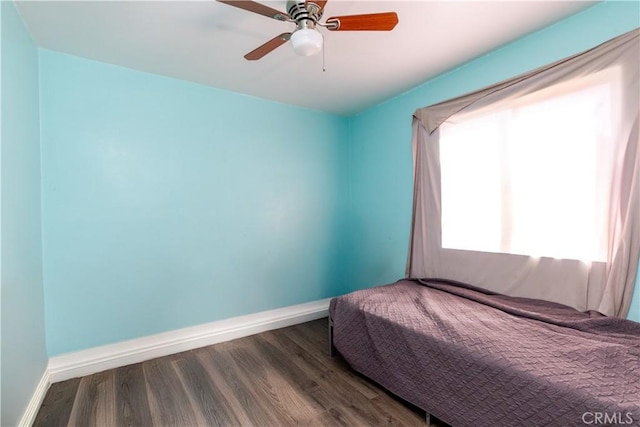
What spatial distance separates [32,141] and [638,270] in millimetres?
3663

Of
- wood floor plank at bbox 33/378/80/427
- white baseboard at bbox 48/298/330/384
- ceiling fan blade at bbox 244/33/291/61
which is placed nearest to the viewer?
ceiling fan blade at bbox 244/33/291/61

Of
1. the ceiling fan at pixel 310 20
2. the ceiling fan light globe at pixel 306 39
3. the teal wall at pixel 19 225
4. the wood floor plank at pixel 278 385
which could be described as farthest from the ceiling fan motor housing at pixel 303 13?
the wood floor plank at pixel 278 385

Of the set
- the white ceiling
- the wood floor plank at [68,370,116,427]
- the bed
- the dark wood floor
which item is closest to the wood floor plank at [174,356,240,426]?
the dark wood floor

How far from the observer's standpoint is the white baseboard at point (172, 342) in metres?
2.02

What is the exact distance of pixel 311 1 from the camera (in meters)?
1.32

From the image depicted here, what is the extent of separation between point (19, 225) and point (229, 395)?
1563 mm

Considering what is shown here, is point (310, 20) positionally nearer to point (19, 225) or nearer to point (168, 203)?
point (168, 203)

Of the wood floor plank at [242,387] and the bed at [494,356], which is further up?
the bed at [494,356]

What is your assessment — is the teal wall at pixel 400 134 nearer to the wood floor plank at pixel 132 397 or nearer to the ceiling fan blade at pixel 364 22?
the ceiling fan blade at pixel 364 22

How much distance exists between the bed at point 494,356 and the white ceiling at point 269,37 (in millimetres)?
1814

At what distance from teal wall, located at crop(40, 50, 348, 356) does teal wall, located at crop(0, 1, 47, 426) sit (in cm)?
16

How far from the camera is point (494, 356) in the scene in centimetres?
133

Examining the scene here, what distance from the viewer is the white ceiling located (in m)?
1.62

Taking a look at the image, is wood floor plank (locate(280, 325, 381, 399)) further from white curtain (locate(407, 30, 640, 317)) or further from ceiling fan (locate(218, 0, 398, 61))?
ceiling fan (locate(218, 0, 398, 61))
